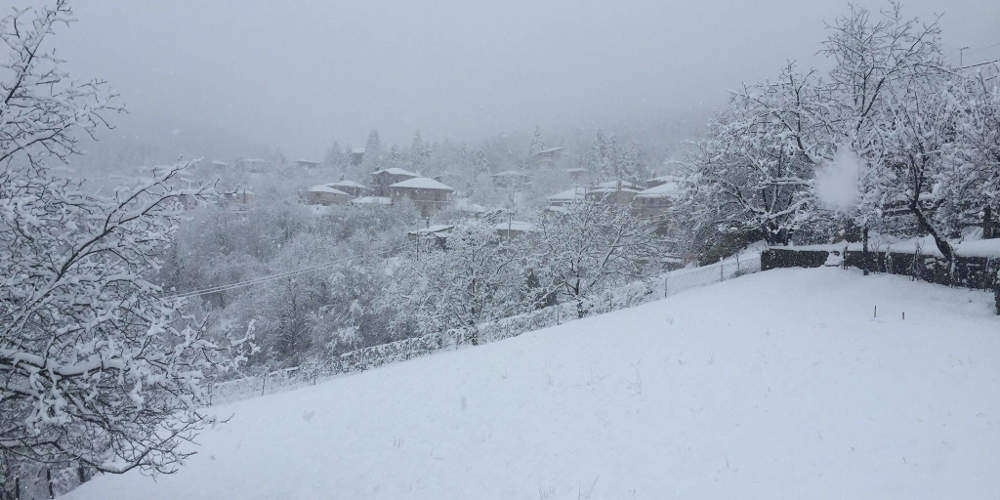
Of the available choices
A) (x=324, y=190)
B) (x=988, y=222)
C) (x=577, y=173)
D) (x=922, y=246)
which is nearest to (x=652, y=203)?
(x=577, y=173)

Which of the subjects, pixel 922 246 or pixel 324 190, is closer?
pixel 922 246

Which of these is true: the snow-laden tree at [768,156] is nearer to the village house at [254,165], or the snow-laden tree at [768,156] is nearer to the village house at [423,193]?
the village house at [423,193]

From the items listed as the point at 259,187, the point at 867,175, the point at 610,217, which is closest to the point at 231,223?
the point at 259,187

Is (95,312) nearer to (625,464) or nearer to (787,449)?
(625,464)

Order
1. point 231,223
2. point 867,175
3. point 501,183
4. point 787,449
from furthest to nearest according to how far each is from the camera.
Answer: point 501,183, point 231,223, point 867,175, point 787,449

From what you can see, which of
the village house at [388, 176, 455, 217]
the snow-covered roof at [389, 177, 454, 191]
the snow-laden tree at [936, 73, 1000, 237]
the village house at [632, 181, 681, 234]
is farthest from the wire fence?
the snow-covered roof at [389, 177, 454, 191]

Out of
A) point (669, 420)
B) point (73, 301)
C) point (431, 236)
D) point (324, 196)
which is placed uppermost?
point (324, 196)

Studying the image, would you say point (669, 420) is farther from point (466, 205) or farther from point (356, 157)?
point (356, 157)

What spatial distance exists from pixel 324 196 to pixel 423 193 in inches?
640

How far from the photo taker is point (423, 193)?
3145 inches

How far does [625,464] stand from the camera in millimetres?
8234

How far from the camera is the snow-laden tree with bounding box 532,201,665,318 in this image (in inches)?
1089

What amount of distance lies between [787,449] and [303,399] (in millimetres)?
12712

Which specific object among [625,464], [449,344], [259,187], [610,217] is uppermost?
[259,187]
